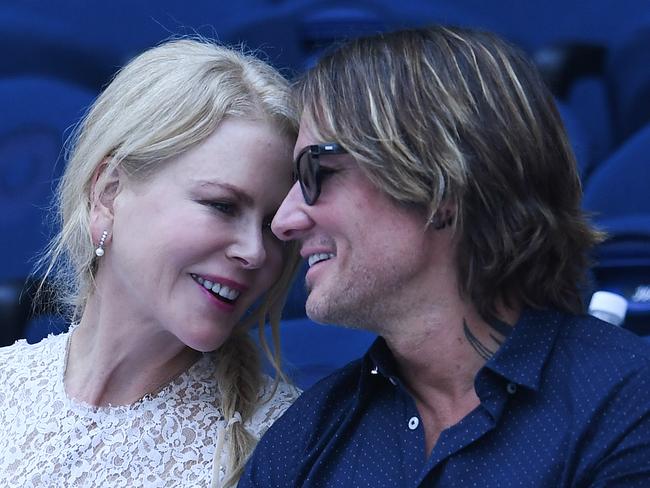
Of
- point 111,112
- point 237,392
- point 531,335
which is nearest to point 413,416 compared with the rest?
point 531,335

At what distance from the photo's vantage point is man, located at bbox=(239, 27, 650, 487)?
65.6 inches

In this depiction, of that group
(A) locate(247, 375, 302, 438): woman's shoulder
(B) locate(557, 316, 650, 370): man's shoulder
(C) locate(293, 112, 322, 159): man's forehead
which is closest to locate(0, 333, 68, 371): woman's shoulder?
(A) locate(247, 375, 302, 438): woman's shoulder

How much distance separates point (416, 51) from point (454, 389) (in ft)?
1.94

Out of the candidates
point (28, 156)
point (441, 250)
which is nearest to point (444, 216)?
point (441, 250)

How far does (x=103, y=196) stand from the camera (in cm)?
214

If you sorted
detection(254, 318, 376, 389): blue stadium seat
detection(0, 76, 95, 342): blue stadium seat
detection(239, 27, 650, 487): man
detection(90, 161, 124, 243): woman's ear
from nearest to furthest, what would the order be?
detection(239, 27, 650, 487): man → detection(90, 161, 124, 243): woman's ear → detection(254, 318, 376, 389): blue stadium seat → detection(0, 76, 95, 342): blue stadium seat

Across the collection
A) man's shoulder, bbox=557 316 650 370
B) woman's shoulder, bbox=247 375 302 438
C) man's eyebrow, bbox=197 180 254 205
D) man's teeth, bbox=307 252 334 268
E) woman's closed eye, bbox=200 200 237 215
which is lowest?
woman's shoulder, bbox=247 375 302 438

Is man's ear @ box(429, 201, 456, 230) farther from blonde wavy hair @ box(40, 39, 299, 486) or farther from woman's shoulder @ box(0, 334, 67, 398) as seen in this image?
woman's shoulder @ box(0, 334, 67, 398)

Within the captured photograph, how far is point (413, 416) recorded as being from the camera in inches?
68.6

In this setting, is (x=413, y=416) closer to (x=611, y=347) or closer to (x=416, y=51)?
(x=611, y=347)

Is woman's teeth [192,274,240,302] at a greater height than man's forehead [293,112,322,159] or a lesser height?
lesser

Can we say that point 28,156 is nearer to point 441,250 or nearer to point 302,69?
point 302,69

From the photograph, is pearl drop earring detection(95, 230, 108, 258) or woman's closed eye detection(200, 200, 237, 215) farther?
pearl drop earring detection(95, 230, 108, 258)

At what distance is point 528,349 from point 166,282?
2.41 feet
